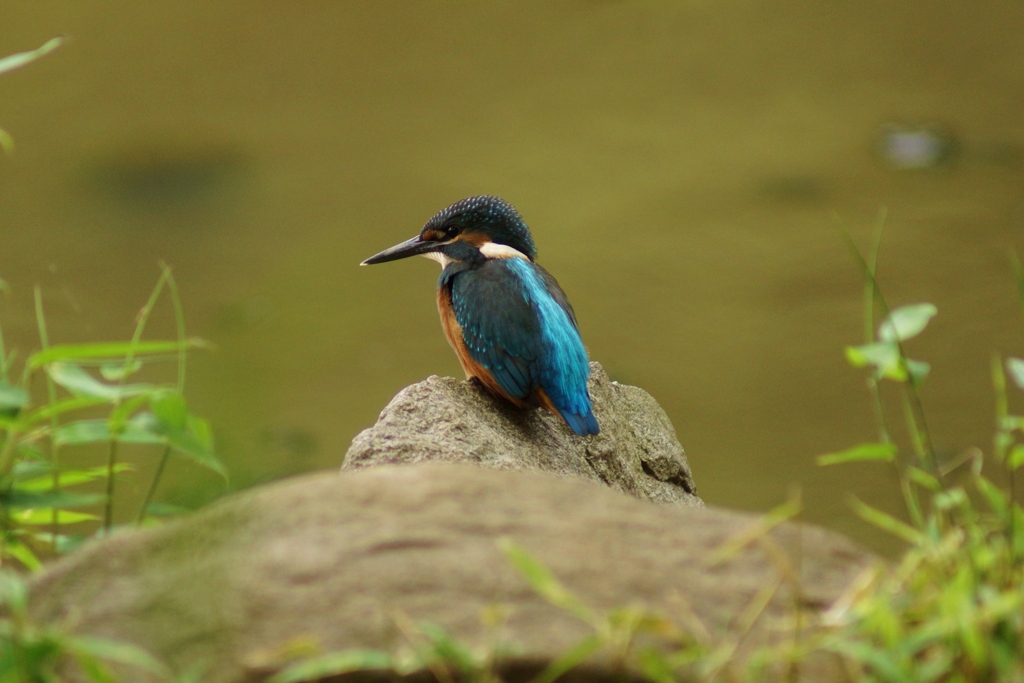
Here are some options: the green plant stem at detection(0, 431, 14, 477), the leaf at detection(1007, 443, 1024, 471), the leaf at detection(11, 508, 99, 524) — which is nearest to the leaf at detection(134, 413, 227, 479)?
the green plant stem at detection(0, 431, 14, 477)

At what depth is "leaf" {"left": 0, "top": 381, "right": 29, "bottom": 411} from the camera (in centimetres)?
94

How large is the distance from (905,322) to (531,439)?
1157 millimetres

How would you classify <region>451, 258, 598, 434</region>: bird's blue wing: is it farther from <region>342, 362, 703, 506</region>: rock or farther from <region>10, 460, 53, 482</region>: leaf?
<region>10, 460, 53, 482</region>: leaf

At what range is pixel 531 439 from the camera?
2.05m

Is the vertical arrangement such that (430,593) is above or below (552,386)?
above

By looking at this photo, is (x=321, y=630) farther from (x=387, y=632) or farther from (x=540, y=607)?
(x=540, y=607)

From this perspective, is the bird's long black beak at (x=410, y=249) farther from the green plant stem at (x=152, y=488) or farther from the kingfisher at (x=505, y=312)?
the green plant stem at (x=152, y=488)

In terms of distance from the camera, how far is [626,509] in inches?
39.1

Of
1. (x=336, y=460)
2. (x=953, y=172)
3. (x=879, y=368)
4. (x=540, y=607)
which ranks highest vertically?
(x=879, y=368)

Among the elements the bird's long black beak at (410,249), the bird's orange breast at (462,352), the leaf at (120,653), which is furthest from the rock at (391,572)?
the bird's long black beak at (410,249)

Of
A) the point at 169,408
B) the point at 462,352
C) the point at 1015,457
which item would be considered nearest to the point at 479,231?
the point at 462,352

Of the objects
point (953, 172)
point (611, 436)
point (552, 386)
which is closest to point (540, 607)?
point (552, 386)

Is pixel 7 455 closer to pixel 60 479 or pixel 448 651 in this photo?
pixel 60 479

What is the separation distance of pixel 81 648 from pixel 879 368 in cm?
71
